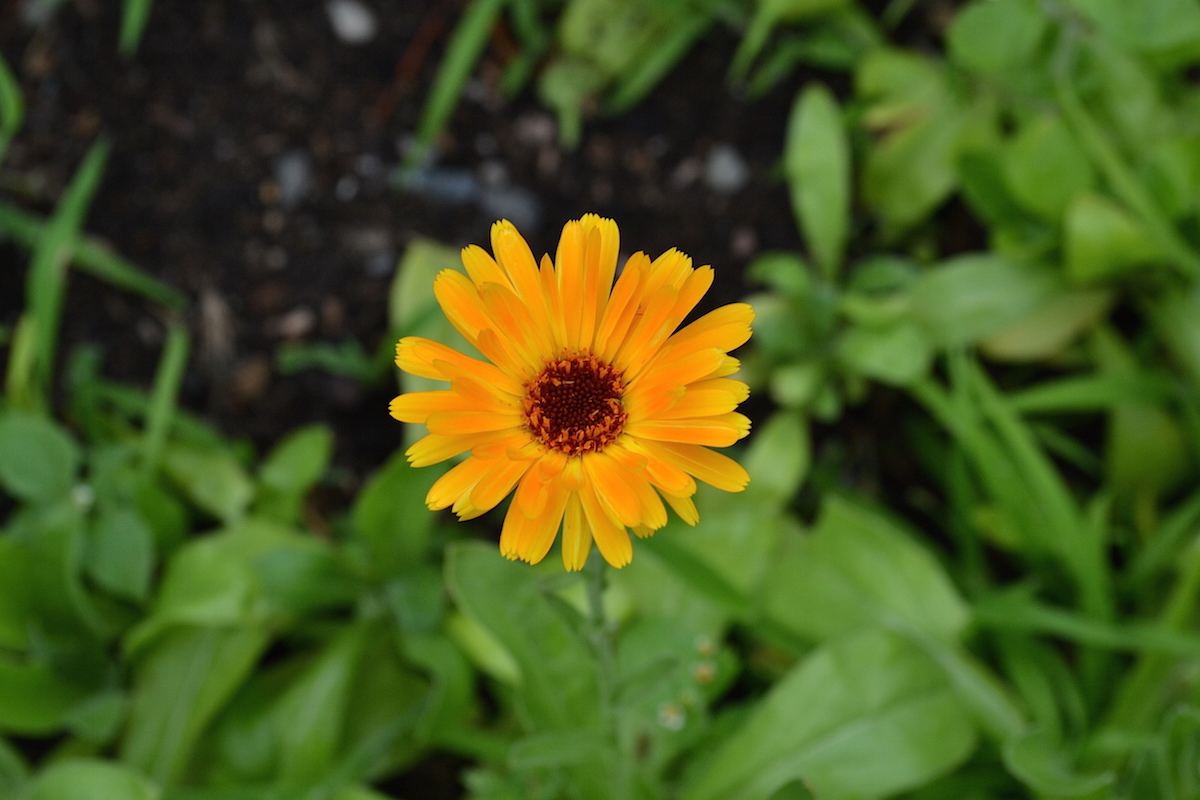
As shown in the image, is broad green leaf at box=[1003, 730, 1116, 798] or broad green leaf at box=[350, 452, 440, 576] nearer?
broad green leaf at box=[1003, 730, 1116, 798]

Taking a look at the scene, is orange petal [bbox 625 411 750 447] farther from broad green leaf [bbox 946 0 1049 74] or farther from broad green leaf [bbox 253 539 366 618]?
broad green leaf [bbox 946 0 1049 74]

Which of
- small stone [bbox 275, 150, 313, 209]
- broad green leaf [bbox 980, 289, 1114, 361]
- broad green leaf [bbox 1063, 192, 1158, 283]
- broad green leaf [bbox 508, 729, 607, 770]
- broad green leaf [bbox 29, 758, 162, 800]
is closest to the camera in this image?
broad green leaf [bbox 508, 729, 607, 770]

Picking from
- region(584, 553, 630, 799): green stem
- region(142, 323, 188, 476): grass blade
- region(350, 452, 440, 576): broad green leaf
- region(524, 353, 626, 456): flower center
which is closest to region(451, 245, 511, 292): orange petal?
region(524, 353, 626, 456): flower center

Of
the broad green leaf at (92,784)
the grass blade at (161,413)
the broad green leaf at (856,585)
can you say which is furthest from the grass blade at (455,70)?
the broad green leaf at (92,784)

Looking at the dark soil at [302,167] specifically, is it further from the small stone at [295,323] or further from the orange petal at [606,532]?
the orange petal at [606,532]

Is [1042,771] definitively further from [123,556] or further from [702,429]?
[123,556]

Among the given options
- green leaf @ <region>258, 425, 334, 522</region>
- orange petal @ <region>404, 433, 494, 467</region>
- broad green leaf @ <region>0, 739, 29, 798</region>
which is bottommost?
orange petal @ <region>404, 433, 494, 467</region>
